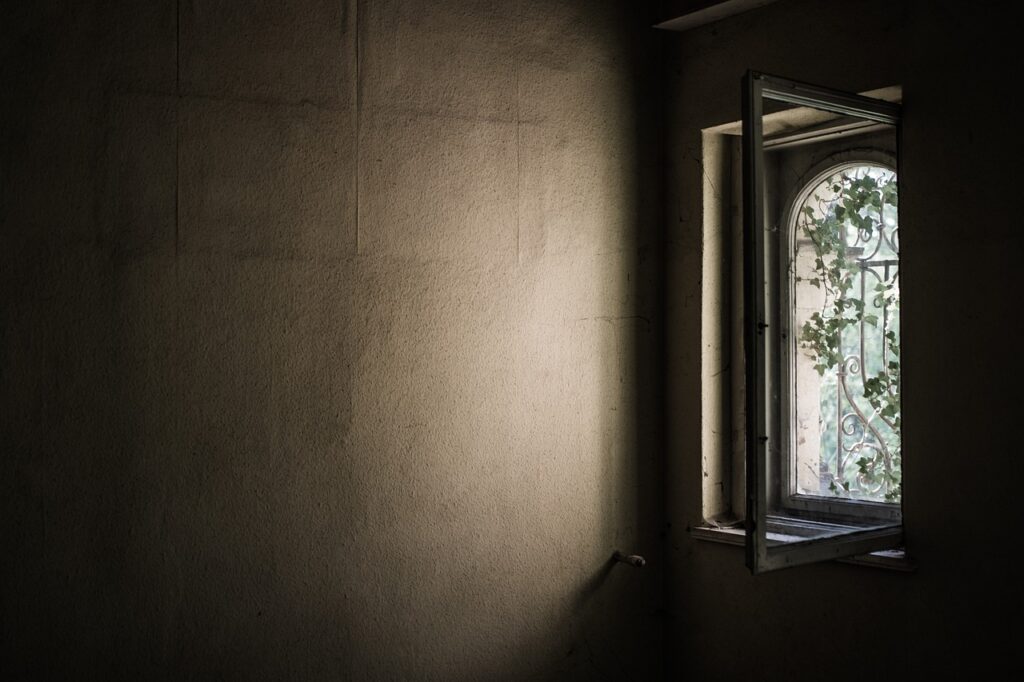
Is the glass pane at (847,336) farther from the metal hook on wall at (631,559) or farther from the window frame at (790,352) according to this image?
the metal hook on wall at (631,559)

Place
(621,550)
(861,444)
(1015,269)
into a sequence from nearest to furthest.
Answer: (1015,269) < (861,444) < (621,550)

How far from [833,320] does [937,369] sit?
41cm

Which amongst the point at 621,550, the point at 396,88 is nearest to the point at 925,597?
the point at 621,550

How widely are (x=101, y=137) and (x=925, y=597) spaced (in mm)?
2744

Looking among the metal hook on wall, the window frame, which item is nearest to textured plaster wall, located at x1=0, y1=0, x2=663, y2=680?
the metal hook on wall

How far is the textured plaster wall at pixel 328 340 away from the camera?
239 cm

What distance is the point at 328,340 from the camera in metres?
2.80

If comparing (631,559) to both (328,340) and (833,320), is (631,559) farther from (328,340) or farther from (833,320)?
(328,340)

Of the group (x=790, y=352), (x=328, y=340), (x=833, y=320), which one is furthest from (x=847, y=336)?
(x=328, y=340)

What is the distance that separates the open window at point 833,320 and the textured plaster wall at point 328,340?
0.52 m

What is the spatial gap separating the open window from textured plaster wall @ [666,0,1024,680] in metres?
0.12

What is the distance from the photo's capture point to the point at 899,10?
2.89 m

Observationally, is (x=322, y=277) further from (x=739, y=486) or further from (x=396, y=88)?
(x=739, y=486)

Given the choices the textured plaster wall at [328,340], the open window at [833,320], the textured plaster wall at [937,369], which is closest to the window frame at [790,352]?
the open window at [833,320]
